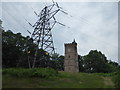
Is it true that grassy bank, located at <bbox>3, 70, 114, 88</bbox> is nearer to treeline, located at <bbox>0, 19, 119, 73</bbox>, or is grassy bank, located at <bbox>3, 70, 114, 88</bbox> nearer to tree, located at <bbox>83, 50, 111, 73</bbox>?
treeline, located at <bbox>0, 19, 119, 73</bbox>

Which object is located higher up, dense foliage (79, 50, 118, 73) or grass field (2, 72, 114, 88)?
grass field (2, 72, 114, 88)

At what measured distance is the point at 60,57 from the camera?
62.3 metres

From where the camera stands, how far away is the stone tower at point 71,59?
44.3m

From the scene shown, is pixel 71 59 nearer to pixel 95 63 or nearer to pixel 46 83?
pixel 95 63

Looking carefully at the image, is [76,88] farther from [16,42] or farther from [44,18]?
[16,42]

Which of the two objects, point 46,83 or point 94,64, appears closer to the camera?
point 46,83

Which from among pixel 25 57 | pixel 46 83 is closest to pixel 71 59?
pixel 25 57

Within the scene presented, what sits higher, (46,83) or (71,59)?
(46,83)

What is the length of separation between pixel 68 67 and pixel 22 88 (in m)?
36.7

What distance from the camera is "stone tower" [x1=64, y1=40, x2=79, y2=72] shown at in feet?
145

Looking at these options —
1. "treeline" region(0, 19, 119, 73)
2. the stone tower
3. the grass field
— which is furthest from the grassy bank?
the stone tower

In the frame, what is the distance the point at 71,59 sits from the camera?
45.5 meters

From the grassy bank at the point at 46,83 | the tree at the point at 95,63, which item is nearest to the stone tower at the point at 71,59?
the tree at the point at 95,63

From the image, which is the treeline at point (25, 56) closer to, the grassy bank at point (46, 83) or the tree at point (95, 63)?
the tree at point (95, 63)
